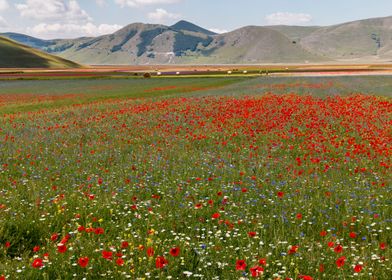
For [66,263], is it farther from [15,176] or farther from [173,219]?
[15,176]

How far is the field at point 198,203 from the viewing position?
5.45m

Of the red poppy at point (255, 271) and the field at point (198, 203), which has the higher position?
the red poppy at point (255, 271)

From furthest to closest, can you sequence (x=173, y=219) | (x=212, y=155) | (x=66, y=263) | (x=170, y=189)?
(x=212, y=155) → (x=170, y=189) → (x=173, y=219) → (x=66, y=263)

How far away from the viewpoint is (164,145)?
15.5 m

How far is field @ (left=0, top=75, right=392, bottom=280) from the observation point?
5.45m

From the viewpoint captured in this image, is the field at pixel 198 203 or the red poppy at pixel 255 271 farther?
the field at pixel 198 203

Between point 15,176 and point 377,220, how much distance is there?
9.88m

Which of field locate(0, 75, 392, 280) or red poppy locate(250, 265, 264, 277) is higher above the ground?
red poppy locate(250, 265, 264, 277)

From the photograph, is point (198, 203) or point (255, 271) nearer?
point (255, 271)

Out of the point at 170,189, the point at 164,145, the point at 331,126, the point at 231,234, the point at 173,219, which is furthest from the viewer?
the point at 331,126

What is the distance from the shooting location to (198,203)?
795 cm

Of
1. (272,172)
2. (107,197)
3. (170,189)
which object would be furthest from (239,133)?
(107,197)

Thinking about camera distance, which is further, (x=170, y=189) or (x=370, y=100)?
(x=370, y=100)

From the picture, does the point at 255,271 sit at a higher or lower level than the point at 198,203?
higher
